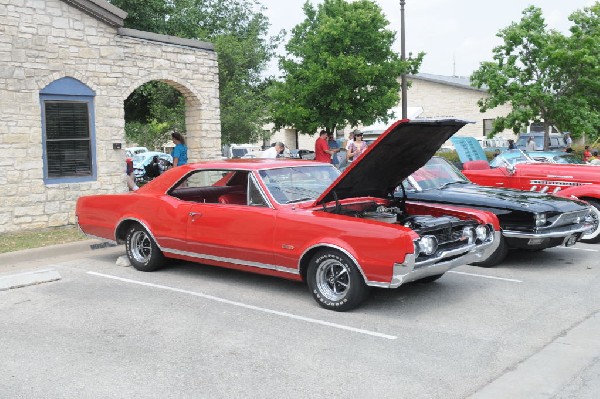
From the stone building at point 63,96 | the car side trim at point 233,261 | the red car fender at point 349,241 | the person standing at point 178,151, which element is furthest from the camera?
the person standing at point 178,151

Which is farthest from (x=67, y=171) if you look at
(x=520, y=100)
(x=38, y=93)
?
(x=520, y=100)

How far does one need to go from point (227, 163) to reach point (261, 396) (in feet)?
12.4

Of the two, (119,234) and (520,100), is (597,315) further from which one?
(520,100)

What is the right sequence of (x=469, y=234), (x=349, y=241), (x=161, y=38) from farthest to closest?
1. (x=161, y=38)
2. (x=469, y=234)
3. (x=349, y=241)

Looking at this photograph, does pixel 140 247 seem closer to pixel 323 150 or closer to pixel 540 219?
pixel 540 219

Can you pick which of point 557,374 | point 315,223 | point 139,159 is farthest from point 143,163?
point 557,374

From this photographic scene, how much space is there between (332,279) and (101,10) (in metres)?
8.59

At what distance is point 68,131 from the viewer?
11.9 metres

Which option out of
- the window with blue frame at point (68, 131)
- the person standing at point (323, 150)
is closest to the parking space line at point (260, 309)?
the window with blue frame at point (68, 131)

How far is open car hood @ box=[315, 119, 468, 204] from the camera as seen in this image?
6.24 m

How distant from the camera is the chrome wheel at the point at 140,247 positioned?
7844mm

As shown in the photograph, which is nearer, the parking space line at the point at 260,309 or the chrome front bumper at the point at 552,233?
the parking space line at the point at 260,309

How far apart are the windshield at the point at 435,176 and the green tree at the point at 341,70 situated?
1584 cm

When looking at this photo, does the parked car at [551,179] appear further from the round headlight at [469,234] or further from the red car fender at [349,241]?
the red car fender at [349,241]
